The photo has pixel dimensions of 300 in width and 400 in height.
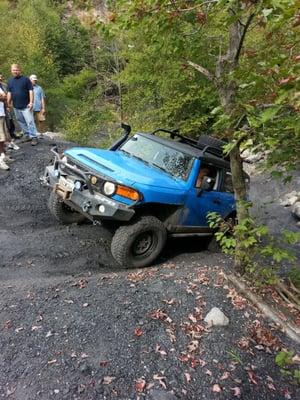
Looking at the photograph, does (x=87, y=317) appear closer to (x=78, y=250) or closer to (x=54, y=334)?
(x=54, y=334)

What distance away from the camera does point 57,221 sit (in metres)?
7.39

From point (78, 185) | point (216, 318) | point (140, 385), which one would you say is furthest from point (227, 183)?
point (140, 385)

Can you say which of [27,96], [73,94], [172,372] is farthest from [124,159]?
[73,94]

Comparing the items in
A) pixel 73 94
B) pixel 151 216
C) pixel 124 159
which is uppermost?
pixel 124 159

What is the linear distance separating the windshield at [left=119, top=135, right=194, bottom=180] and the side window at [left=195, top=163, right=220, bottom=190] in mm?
234

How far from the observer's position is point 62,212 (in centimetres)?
711

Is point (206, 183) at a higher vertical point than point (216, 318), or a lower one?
higher

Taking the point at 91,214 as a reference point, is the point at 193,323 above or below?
below

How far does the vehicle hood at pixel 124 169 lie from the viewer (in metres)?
5.74

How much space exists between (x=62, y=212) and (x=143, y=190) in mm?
2036

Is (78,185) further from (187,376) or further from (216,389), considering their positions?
(216,389)

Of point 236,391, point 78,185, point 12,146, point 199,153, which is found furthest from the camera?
point 12,146

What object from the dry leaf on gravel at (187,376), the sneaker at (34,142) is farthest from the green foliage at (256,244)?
the sneaker at (34,142)

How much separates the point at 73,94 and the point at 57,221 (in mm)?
30116
